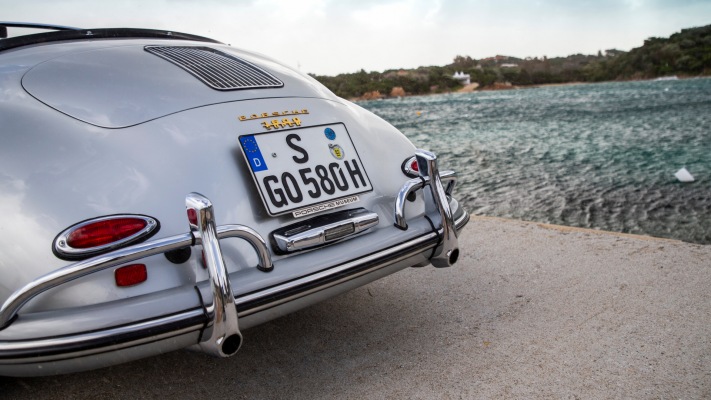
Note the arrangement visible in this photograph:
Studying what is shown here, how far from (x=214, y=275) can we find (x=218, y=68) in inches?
45.8

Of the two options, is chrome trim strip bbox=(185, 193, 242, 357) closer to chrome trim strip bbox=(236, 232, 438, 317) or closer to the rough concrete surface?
chrome trim strip bbox=(236, 232, 438, 317)

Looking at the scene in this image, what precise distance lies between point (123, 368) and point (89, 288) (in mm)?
1005

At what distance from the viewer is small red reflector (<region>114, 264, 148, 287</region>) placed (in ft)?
6.00

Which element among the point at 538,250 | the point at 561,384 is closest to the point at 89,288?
the point at 561,384

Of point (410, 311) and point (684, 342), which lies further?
point (410, 311)

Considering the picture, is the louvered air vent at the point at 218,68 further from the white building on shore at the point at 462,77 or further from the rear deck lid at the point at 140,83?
the white building on shore at the point at 462,77

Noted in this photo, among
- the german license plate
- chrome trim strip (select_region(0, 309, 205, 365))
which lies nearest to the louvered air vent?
the german license plate

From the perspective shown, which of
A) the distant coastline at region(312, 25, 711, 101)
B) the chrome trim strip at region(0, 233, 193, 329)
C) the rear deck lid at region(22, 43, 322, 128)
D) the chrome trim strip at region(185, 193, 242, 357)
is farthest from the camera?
the distant coastline at region(312, 25, 711, 101)

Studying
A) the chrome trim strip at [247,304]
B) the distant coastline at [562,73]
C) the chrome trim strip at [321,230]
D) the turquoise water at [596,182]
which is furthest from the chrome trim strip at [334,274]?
the distant coastline at [562,73]

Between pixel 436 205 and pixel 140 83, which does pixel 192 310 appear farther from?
pixel 436 205

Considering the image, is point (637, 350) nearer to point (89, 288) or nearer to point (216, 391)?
point (216, 391)

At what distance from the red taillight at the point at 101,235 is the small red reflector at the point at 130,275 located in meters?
0.08

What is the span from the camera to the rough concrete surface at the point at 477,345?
233cm

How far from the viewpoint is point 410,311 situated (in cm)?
317
